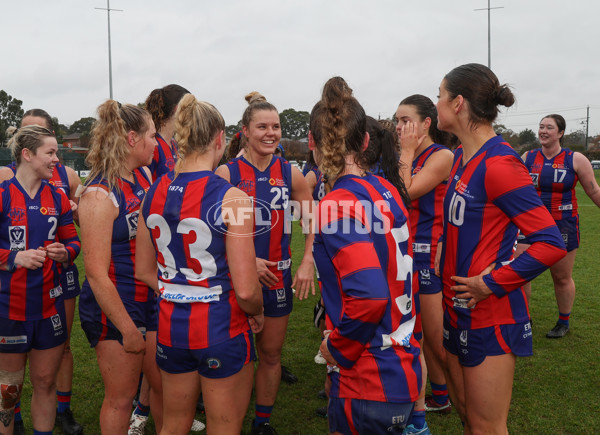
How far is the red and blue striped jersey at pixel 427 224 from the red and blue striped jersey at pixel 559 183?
122 inches

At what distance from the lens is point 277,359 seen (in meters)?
3.88

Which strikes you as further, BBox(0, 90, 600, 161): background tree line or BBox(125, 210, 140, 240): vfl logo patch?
BBox(0, 90, 600, 161): background tree line

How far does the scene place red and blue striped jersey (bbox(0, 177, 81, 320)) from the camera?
130 inches

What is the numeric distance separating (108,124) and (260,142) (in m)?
1.33

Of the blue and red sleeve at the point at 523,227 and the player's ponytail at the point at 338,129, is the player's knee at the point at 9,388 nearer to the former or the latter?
the player's ponytail at the point at 338,129

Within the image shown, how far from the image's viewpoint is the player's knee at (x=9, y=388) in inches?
128

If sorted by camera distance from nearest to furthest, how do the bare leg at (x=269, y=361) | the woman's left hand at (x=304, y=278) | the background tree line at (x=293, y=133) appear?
the woman's left hand at (x=304, y=278), the bare leg at (x=269, y=361), the background tree line at (x=293, y=133)

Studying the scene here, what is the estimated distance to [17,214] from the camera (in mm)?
3338

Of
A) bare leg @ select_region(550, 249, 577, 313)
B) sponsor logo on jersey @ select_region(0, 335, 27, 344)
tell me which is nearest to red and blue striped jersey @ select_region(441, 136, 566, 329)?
sponsor logo on jersey @ select_region(0, 335, 27, 344)

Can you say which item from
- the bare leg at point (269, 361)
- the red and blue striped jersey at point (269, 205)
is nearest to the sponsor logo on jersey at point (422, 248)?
the red and blue striped jersey at point (269, 205)

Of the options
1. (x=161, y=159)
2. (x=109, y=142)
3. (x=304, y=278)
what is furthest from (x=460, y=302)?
(x=161, y=159)

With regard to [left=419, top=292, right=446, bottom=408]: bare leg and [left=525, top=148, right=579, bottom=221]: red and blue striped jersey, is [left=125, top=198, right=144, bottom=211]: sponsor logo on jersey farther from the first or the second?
[left=525, top=148, right=579, bottom=221]: red and blue striped jersey

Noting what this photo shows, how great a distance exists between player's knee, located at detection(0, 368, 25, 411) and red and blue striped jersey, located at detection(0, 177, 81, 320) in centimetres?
42

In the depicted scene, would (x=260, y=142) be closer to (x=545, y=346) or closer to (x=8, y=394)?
(x=8, y=394)
